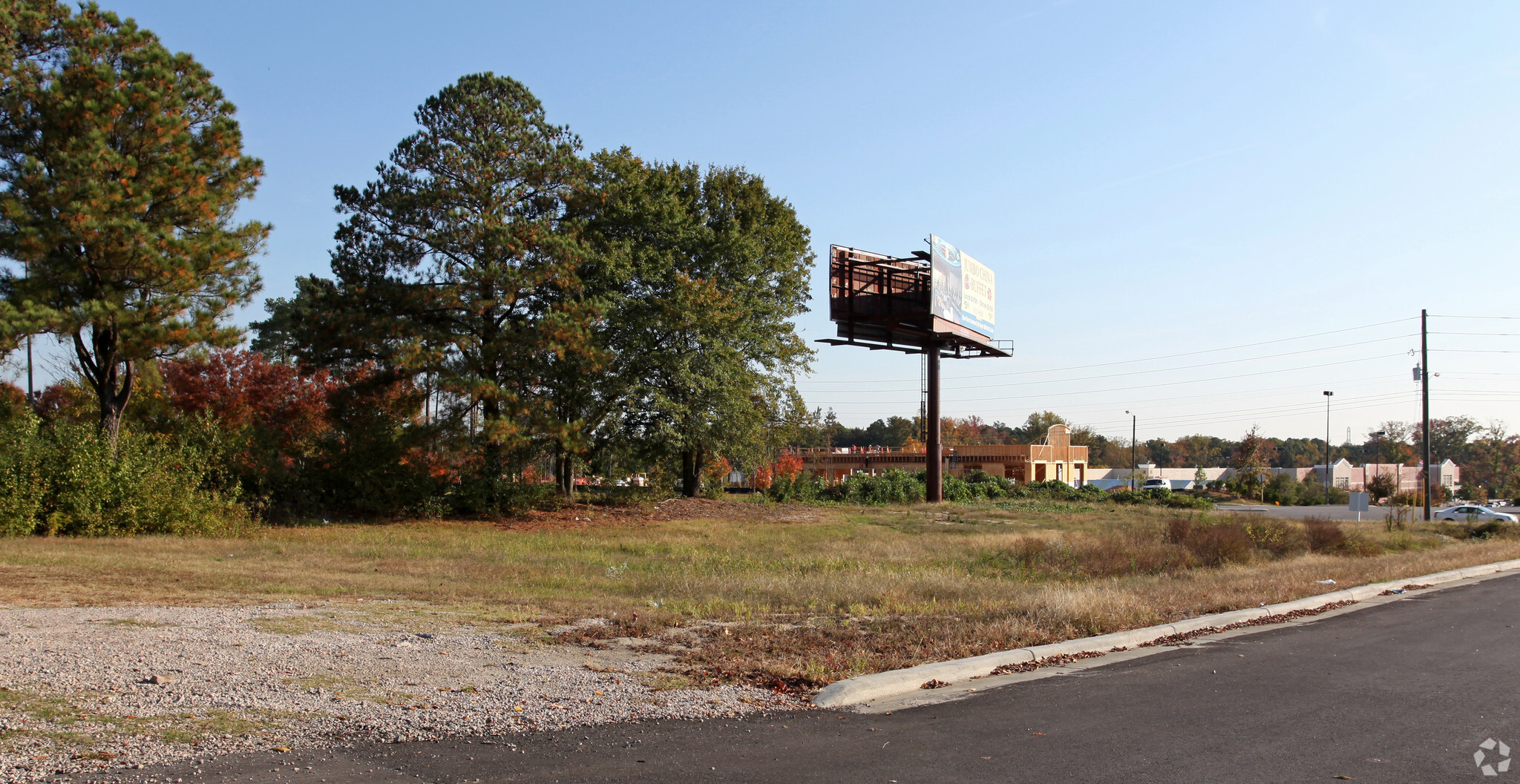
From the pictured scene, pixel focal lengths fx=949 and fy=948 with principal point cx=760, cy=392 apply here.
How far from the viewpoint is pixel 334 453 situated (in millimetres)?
28891

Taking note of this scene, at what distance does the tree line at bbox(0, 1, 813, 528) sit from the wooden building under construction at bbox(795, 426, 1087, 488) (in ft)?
130

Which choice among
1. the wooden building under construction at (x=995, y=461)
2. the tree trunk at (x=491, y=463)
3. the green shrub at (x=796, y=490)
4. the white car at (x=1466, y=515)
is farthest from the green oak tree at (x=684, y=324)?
the wooden building under construction at (x=995, y=461)

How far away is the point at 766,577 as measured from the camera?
15.8 meters

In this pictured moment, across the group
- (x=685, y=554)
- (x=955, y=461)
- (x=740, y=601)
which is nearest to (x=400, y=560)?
(x=685, y=554)

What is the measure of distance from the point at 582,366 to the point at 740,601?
18435mm

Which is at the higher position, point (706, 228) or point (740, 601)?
point (706, 228)

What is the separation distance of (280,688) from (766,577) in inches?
373

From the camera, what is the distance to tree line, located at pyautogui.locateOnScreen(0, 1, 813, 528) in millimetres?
22500

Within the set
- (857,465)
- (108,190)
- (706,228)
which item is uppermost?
(706,228)

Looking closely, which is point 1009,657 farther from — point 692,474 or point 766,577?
point 692,474

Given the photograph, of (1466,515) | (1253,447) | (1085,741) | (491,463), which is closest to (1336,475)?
(1253,447)

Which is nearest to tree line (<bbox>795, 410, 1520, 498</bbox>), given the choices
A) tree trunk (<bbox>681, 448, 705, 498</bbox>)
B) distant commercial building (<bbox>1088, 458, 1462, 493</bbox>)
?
distant commercial building (<bbox>1088, 458, 1462, 493</bbox>)

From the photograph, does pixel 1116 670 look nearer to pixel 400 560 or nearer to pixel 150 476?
pixel 400 560

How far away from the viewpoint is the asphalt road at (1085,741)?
18.5ft
